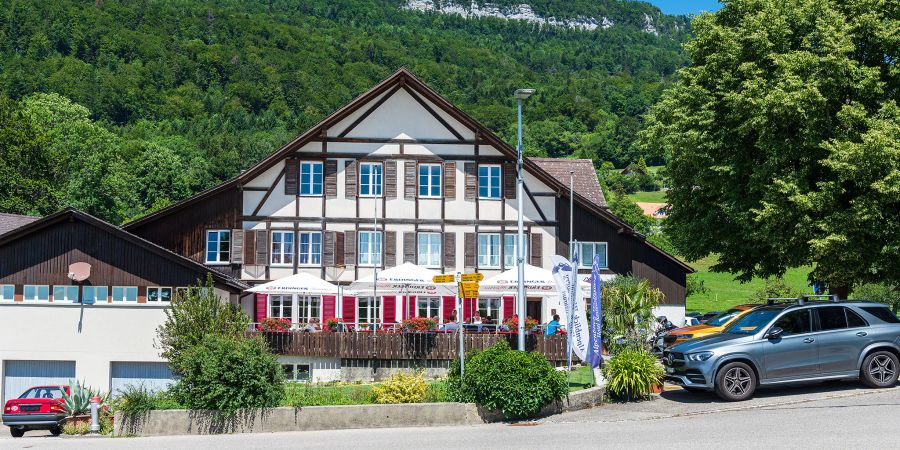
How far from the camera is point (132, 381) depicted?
34.9m

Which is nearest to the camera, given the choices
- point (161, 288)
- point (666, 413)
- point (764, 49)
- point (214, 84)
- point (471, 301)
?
point (666, 413)

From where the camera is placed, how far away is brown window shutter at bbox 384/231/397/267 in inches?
1583

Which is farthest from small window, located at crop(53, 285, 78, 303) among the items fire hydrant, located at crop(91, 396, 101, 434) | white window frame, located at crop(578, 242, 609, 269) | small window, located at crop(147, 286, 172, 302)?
white window frame, located at crop(578, 242, 609, 269)

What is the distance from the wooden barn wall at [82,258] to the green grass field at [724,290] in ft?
130

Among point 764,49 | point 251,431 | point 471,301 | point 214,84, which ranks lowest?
point 251,431

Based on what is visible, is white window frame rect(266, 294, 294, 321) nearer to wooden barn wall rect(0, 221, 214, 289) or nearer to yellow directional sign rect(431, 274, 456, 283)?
wooden barn wall rect(0, 221, 214, 289)

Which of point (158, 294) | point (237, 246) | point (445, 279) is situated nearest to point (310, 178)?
point (237, 246)

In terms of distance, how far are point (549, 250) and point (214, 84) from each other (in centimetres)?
14451

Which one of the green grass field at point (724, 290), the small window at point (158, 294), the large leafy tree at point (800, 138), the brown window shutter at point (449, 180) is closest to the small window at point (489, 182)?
the brown window shutter at point (449, 180)

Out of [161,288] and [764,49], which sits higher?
[764,49]

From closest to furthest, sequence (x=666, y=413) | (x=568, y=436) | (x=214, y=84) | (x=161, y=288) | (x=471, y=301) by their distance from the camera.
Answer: (x=568, y=436)
(x=666, y=413)
(x=161, y=288)
(x=471, y=301)
(x=214, y=84)

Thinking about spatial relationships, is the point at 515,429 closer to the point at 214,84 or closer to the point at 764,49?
the point at 764,49

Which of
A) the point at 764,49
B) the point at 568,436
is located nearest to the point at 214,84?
the point at 764,49

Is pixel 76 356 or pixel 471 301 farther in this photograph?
pixel 471 301
